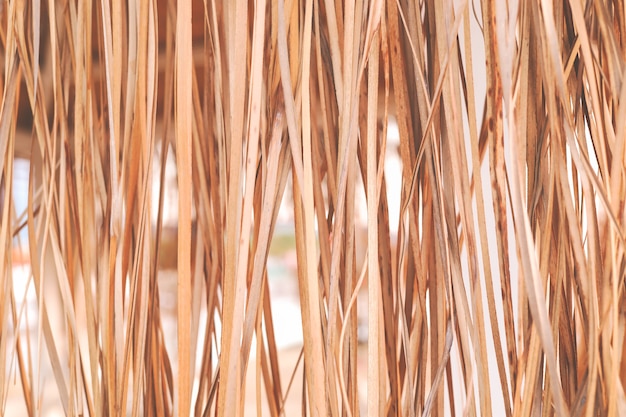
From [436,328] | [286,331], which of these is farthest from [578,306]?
[286,331]

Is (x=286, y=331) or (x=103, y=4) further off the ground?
(x=103, y=4)

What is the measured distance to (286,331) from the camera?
108 inches

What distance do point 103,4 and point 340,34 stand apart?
0.14m

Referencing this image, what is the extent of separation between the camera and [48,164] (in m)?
0.41

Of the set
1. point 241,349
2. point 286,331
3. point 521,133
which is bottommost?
point 286,331

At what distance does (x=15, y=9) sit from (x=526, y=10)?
0.29m

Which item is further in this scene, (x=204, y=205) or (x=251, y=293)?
(x=204, y=205)

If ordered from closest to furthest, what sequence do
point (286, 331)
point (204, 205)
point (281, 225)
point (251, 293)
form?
point (251, 293), point (204, 205), point (281, 225), point (286, 331)

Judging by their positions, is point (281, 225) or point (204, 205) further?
point (281, 225)

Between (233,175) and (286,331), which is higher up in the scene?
(233,175)

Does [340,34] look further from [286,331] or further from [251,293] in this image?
[286,331]

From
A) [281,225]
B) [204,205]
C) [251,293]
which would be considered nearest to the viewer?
[251,293]

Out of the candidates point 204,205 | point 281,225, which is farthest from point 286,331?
point 204,205

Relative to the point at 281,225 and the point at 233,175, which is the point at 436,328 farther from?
the point at 281,225
